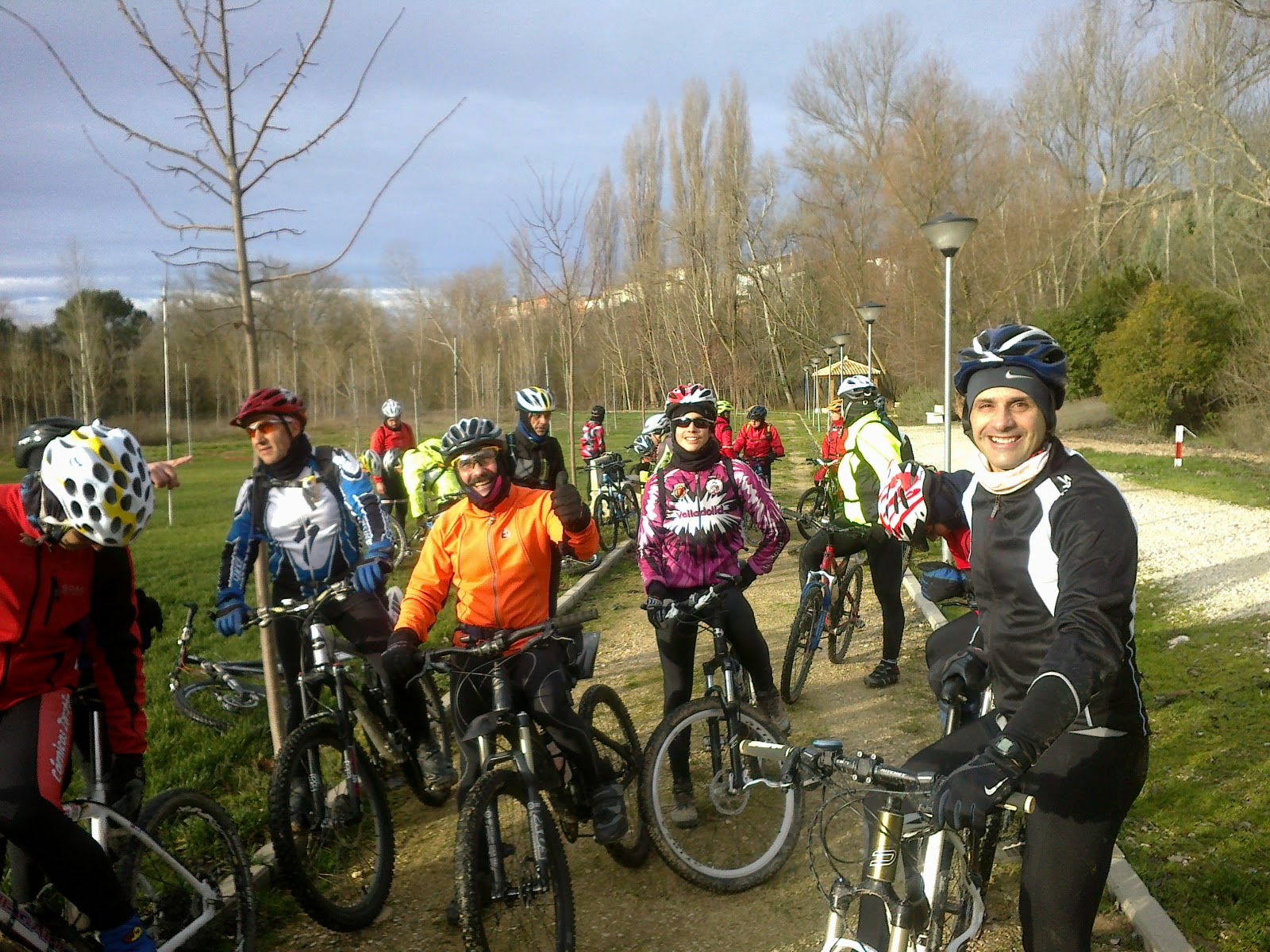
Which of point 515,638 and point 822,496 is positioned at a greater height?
point 515,638

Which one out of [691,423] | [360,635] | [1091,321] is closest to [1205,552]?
[691,423]

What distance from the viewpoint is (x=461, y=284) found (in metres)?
34.5

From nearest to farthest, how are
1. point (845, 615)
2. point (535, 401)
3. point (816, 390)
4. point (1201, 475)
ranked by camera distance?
point (845, 615) < point (535, 401) < point (1201, 475) < point (816, 390)

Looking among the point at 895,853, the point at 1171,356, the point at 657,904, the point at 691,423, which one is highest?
the point at 1171,356

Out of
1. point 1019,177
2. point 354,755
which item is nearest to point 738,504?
point 354,755

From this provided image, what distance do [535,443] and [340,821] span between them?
6112mm

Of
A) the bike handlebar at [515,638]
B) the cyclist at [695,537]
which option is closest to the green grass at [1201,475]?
the cyclist at [695,537]

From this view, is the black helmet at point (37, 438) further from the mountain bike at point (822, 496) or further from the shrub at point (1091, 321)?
the shrub at point (1091, 321)

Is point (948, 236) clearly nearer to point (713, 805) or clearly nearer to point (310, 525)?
point (713, 805)

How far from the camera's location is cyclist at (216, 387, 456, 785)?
4.42 m

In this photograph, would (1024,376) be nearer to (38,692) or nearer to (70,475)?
(70,475)

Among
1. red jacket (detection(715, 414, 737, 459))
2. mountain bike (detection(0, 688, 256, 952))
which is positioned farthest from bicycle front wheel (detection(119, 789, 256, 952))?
red jacket (detection(715, 414, 737, 459))

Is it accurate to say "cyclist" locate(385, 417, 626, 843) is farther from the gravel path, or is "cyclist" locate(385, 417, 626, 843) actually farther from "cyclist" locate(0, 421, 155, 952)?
the gravel path

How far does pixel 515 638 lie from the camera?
3.51 meters
